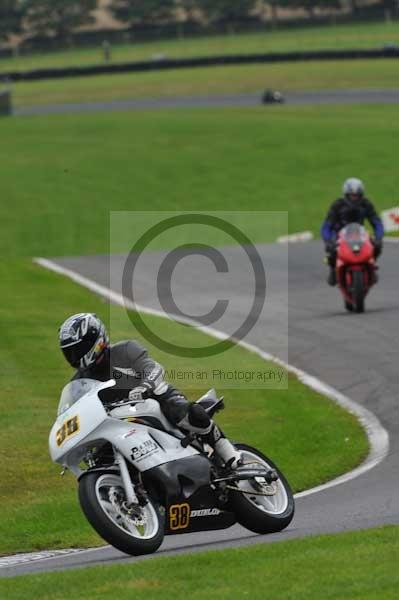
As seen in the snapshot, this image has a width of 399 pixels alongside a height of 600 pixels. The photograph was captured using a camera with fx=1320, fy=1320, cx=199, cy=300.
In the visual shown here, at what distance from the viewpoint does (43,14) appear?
349ft

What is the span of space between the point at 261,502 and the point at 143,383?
125 cm

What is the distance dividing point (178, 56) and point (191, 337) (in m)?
70.9

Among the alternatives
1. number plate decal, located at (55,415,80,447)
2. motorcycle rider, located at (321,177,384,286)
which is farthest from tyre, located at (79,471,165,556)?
motorcycle rider, located at (321,177,384,286)

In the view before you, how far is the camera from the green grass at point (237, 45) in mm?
82750

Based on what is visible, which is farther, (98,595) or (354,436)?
(354,436)

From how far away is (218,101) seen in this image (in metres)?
63.9

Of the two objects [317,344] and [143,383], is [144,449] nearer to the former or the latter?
[143,383]

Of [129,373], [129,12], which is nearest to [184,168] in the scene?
[129,373]

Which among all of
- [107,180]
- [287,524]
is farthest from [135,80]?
[287,524]

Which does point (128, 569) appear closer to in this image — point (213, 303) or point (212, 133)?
point (213, 303)

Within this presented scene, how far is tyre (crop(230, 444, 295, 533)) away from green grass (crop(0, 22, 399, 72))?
71870 millimetres

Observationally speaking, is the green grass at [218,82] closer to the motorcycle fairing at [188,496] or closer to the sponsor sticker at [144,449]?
the motorcycle fairing at [188,496]

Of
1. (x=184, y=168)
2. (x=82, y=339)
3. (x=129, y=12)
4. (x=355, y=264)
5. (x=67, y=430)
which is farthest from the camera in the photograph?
(x=129, y=12)

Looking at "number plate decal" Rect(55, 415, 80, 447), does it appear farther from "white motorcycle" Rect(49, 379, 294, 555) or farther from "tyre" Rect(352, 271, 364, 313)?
"tyre" Rect(352, 271, 364, 313)
